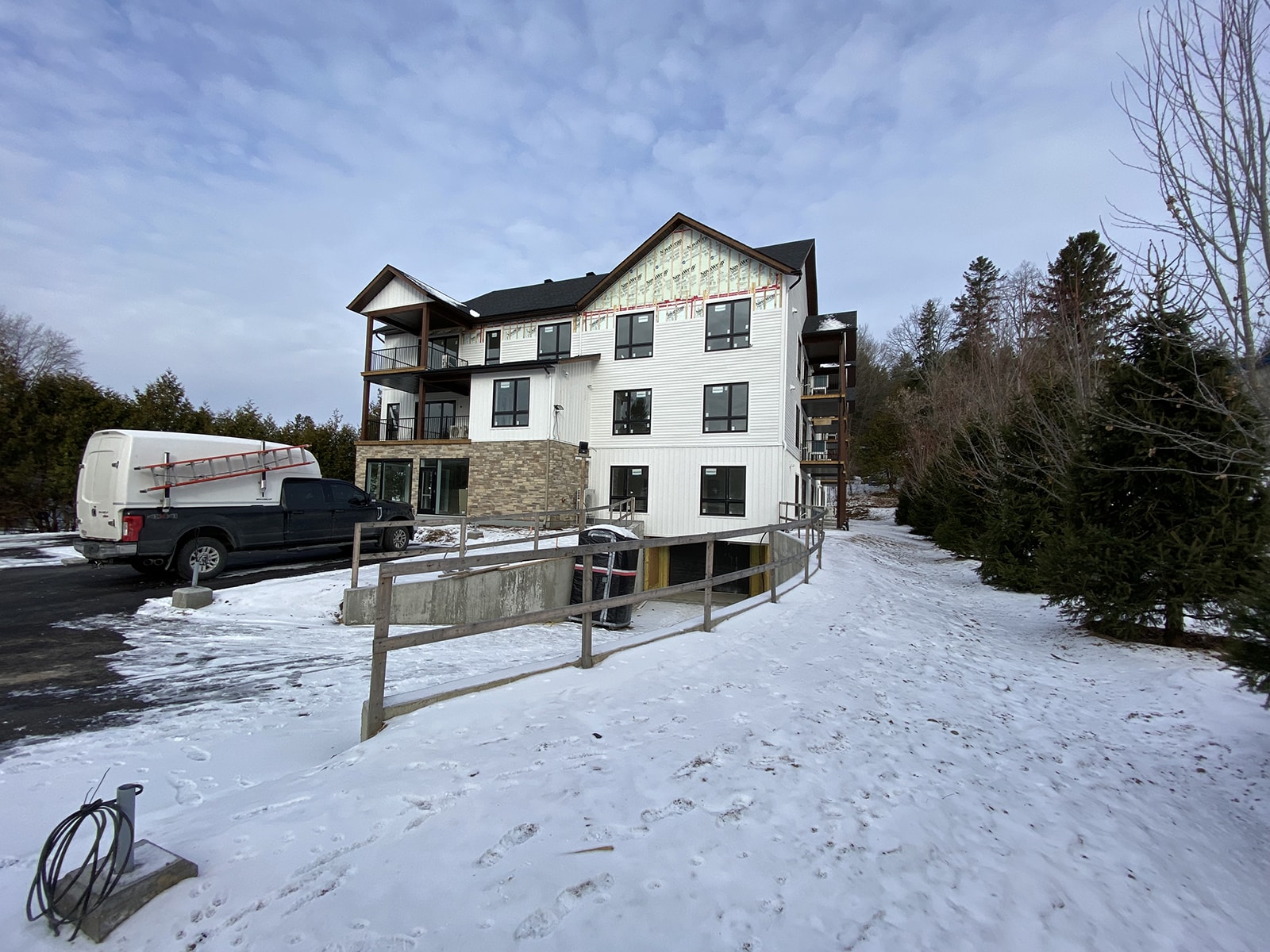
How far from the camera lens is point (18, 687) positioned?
5051 millimetres

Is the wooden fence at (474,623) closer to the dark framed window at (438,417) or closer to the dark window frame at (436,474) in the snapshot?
the dark window frame at (436,474)

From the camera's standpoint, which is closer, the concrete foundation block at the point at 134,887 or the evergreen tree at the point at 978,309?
the concrete foundation block at the point at 134,887

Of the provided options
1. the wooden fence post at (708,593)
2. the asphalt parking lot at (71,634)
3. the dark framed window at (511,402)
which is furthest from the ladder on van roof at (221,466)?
the wooden fence post at (708,593)

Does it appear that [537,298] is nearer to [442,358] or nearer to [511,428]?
[442,358]

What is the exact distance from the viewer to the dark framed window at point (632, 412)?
2091cm

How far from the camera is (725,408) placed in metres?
19.9

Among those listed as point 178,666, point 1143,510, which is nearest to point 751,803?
point 178,666

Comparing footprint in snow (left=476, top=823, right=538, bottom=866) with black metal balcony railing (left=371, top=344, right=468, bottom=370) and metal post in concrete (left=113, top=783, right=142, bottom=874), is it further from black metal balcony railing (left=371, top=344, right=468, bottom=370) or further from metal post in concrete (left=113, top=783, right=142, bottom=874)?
black metal balcony railing (left=371, top=344, right=468, bottom=370)

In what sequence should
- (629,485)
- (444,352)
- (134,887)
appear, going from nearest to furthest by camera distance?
1. (134,887)
2. (629,485)
3. (444,352)

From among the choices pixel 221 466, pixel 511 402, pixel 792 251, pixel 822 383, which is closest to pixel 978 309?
pixel 822 383

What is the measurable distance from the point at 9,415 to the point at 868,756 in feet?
81.7

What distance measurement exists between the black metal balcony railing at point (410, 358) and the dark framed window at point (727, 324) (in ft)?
33.6

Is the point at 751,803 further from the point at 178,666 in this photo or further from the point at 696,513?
the point at 696,513

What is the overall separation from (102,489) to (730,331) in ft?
54.7
